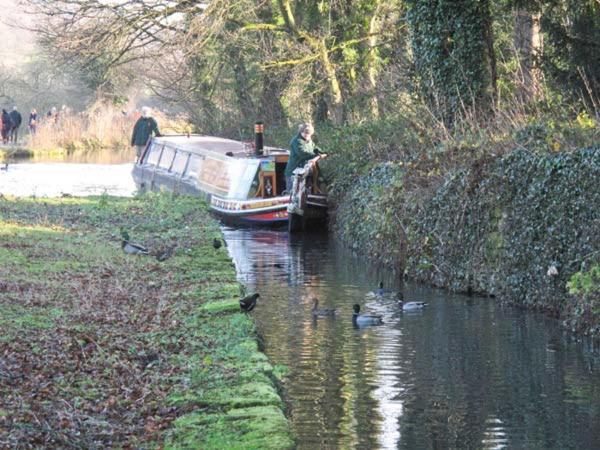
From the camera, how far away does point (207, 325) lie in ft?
32.3

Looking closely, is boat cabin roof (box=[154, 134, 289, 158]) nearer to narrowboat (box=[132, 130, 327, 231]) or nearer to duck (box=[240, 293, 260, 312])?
narrowboat (box=[132, 130, 327, 231])

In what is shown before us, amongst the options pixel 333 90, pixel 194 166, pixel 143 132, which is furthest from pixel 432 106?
pixel 143 132

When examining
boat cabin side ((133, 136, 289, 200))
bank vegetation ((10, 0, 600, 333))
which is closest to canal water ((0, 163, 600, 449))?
bank vegetation ((10, 0, 600, 333))

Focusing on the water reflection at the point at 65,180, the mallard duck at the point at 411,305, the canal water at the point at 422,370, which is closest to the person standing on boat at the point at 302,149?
the water reflection at the point at 65,180

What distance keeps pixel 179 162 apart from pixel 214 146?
190 centimetres

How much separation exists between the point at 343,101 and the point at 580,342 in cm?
1760

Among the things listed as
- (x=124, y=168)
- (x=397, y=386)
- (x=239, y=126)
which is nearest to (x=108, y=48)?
(x=239, y=126)

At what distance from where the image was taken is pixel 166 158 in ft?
105

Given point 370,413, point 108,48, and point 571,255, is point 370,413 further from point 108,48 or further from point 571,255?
point 108,48

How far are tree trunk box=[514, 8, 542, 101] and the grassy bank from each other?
253 inches

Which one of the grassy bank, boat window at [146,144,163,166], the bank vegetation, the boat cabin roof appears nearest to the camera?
the grassy bank

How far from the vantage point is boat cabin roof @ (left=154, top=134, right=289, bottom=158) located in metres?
26.8

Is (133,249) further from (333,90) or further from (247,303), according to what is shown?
(333,90)

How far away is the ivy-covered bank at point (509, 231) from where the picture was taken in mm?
12102
